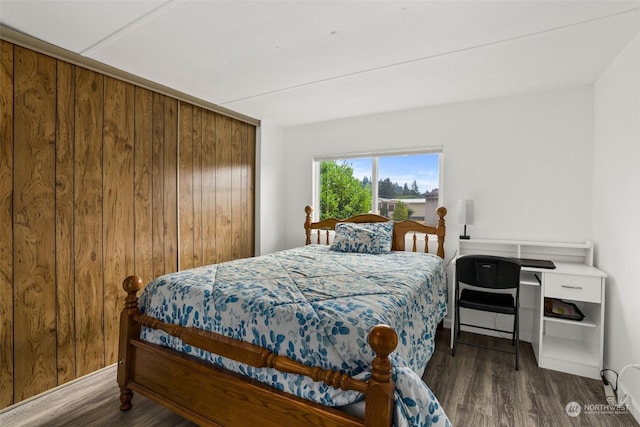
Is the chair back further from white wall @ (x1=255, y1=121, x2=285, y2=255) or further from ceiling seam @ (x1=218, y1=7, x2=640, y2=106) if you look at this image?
white wall @ (x1=255, y1=121, x2=285, y2=255)

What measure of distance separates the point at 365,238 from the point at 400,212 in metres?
0.69

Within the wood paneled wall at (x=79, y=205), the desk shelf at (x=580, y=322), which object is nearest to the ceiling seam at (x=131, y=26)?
the wood paneled wall at (x=79, y=205)

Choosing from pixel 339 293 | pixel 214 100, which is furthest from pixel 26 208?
pixel 339 293

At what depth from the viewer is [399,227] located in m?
3.55

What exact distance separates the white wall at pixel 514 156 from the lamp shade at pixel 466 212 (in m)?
0.21

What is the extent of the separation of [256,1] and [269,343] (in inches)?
67.9

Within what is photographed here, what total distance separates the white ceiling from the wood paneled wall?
0.31 meters

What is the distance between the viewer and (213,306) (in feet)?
5.54

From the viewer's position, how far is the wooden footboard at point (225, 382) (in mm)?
1183

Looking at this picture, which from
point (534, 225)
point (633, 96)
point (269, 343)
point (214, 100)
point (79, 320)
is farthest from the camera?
point (214, 100)

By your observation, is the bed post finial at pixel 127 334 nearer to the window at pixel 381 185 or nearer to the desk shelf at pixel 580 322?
the window at pixel 381 185

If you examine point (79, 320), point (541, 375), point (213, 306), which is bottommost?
point (541, 375)

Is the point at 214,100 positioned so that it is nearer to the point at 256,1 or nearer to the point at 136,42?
the point at 136,42

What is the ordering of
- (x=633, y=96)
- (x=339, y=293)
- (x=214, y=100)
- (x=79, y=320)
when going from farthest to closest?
(x=214, y=100) < (x=79, y=320) < (x=633, y=96) < (x=339, y=293)
